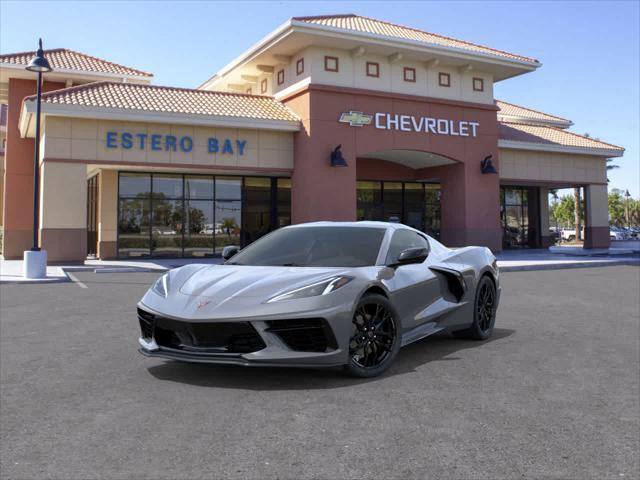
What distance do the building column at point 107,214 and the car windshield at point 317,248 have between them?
18878 mm

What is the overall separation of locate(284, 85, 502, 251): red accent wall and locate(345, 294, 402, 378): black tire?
17.2m

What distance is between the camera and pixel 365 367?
15.4 ft

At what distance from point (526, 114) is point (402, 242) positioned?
32.5m

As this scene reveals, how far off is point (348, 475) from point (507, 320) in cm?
570

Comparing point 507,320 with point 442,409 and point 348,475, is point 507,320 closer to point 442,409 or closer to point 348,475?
point 442,409

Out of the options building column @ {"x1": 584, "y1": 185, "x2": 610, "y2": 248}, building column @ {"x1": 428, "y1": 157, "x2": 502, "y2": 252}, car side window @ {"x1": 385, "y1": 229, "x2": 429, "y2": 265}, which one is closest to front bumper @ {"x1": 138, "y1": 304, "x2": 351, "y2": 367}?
car side window @ {"x1": 385, "y1": 229, "x2": 429, "y2": 265}

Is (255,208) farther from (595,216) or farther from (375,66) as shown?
(595,216)

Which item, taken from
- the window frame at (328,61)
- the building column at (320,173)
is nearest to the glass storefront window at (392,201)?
the building column at (320,173)

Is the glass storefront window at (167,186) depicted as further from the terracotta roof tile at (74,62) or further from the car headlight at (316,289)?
the car headlight at (316,289)

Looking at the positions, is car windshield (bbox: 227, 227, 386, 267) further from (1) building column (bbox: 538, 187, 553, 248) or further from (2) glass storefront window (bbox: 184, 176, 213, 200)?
(1) building column (bbox: 538, 187, 553, 248)

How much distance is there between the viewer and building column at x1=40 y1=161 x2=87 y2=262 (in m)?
19.1

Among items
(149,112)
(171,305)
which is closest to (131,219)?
(149,112)

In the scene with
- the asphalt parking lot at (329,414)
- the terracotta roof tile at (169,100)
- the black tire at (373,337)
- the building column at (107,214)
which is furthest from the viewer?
the building column at (107,214)

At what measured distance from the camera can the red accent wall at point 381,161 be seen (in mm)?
22000
